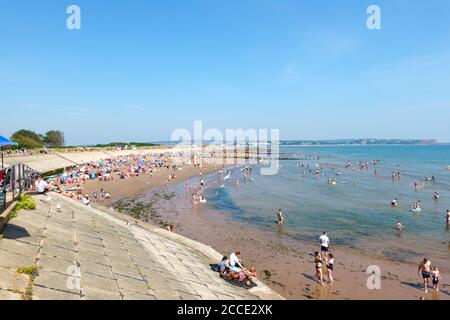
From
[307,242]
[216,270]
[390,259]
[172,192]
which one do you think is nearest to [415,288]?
[390,259]

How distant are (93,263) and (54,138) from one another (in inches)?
4714

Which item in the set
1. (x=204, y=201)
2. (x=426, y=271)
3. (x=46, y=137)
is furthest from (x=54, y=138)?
(x=426, y=271)

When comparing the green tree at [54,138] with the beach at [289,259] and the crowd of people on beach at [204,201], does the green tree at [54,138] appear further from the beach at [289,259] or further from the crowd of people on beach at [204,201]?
the beach at [289,259]

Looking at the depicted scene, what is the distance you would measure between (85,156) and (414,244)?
77994mm

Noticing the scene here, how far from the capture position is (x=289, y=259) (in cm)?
2019

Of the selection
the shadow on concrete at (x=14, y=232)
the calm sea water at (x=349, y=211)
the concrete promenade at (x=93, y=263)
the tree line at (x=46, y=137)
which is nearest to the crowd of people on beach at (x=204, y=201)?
the concrete promenade at (x=93, y=263)

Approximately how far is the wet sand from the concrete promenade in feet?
14.0

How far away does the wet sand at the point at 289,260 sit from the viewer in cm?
1591

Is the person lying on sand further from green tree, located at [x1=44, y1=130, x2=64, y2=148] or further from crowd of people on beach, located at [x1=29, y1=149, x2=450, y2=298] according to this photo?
green tree, located at [x1=44, y1=130, x2=64, y2=148]

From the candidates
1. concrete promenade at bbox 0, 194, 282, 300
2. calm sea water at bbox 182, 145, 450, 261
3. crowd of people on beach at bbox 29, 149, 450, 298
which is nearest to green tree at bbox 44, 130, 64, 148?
crowd of people on beach at bbox 29, 149, 450, 298

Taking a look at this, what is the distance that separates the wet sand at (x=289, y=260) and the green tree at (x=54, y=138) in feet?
297

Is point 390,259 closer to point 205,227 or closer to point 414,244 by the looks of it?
point 414,244

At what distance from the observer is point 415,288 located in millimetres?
16516
